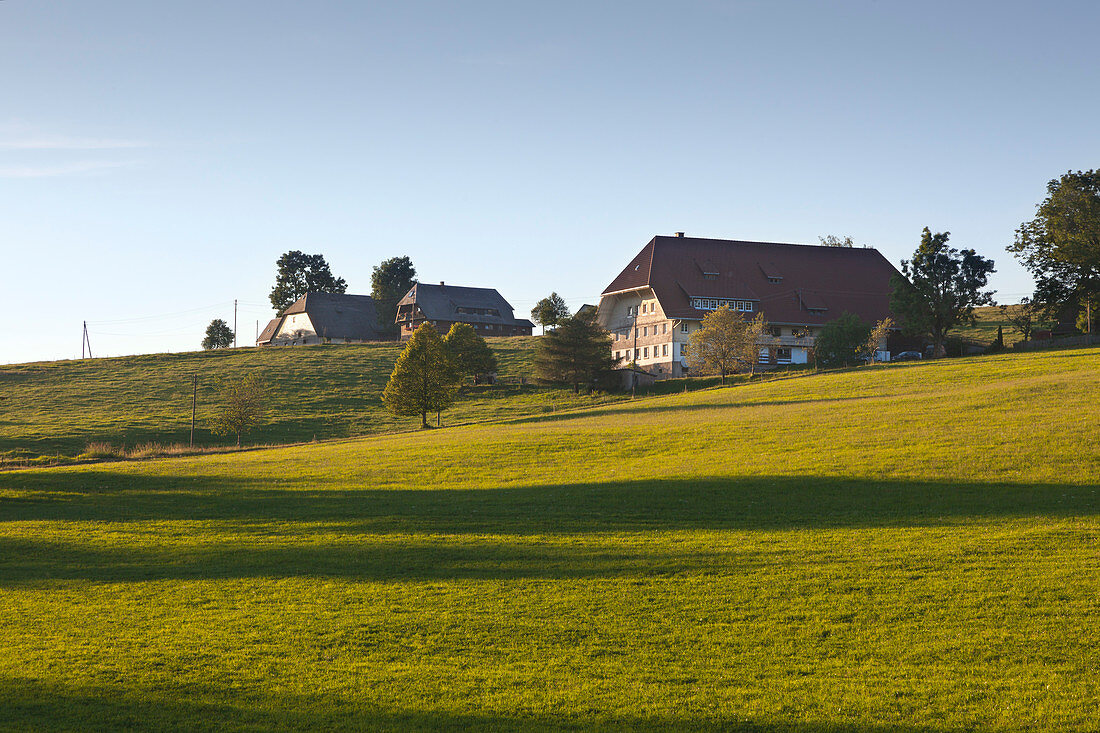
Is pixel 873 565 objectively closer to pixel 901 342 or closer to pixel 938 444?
pixel 938 444

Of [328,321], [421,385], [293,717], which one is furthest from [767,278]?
[293,717]

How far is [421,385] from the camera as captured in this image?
69.1 metres

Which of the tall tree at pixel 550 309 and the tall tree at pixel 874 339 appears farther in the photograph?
the tall tree at pixel 550 309

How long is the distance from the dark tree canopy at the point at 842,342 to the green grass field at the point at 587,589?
3904cm

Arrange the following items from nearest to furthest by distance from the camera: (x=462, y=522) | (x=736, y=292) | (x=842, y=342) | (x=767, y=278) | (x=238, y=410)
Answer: (x=462, y=522) → (x=238, y=410) → (x=842, y=342) → (x=736, y=292) → (x=767, y=278)

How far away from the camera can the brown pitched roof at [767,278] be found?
313 feet

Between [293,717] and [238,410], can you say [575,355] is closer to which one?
[238,410]

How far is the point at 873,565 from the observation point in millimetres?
20109

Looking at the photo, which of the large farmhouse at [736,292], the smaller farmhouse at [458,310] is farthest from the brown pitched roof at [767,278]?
the smaller farmhouse at [458,310]

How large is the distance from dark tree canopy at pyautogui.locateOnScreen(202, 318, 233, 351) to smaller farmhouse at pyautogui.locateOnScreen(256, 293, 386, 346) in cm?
710

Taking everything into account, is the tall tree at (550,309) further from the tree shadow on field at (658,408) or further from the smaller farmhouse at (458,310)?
the tree shadow on field at (658,408)

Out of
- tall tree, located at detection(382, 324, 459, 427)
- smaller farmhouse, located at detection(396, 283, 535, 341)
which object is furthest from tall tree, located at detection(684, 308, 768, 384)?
smaller farmhouse, located at detection(396, 283, 535, 341)

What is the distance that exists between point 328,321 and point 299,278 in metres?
25.4

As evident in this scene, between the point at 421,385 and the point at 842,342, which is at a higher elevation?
the point at 842,342
